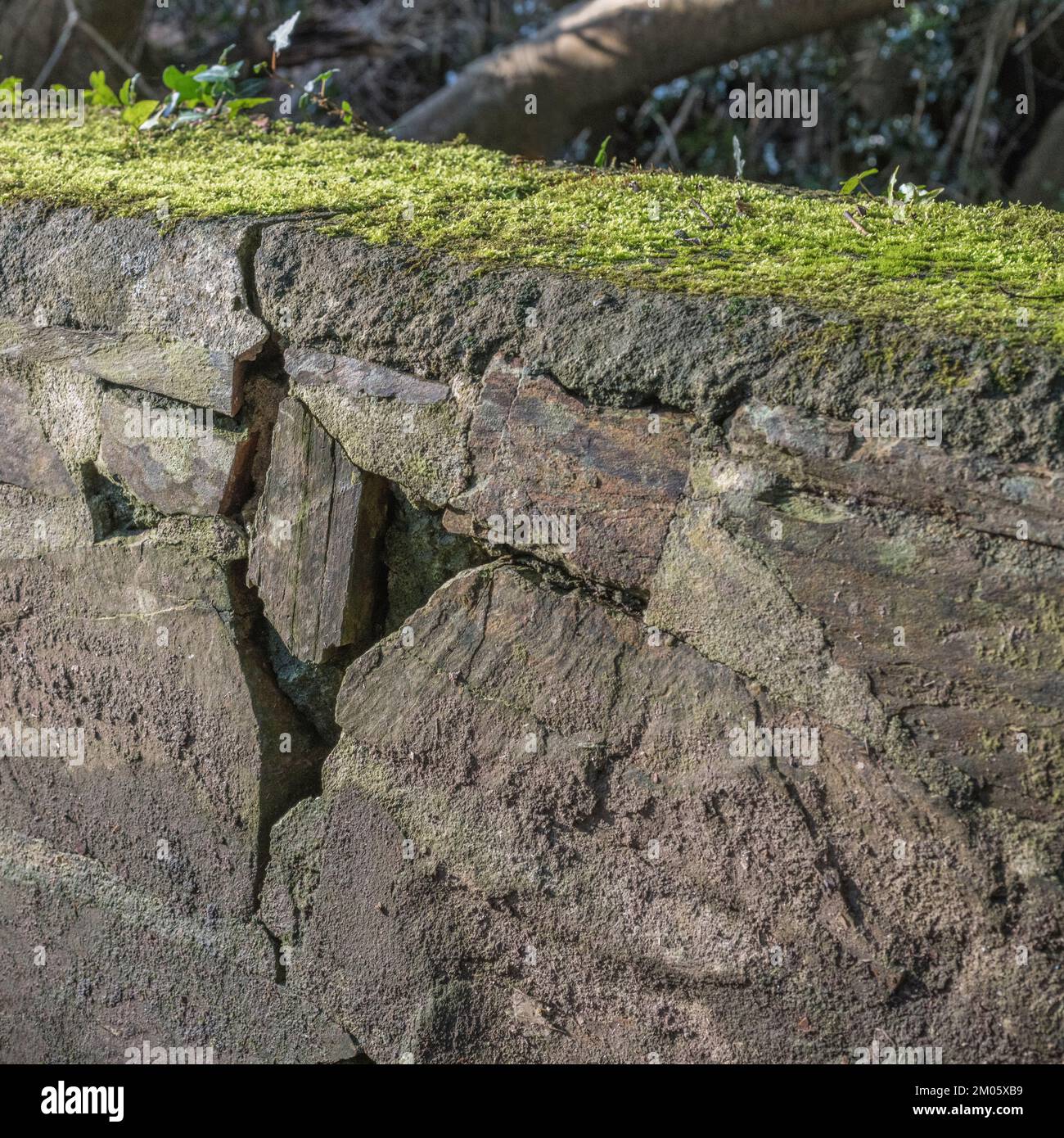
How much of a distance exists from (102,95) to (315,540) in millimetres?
1661

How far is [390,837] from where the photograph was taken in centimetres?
151

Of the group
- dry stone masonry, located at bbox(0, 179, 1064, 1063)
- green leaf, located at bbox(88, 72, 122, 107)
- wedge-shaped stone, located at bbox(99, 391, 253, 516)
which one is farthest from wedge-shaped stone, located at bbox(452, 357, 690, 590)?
green leaf, located at bbox(88, 72, 122, 107)

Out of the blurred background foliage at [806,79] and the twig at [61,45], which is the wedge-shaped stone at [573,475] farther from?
the blurred background foliage at [806,79]

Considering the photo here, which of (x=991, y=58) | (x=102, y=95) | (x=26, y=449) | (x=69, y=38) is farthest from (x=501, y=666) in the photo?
(x=991, y=58)

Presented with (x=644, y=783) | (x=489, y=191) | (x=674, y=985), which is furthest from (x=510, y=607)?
(x=489, y=191)

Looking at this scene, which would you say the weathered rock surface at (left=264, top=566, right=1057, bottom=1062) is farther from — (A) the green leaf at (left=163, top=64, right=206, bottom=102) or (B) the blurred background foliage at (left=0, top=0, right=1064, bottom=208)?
(B) the blurred background foliage at (left=0, top=0, right=1064, bottom=208)

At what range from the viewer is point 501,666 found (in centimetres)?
140

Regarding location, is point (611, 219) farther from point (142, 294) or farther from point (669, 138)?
point (669, 138)

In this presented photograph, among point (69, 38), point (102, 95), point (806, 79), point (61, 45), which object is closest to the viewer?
point (102, 95)

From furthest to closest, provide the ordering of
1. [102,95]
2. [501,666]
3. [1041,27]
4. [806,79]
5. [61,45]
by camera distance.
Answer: [806,79]
[1041,27]
[61,45]
[102,95]
[501,666]

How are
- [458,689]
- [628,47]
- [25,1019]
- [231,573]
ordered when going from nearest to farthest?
[458,689]
[231,573]
[25,1019]
[628,47]

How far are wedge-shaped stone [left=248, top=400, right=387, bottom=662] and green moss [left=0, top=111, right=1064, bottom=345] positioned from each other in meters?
0.27

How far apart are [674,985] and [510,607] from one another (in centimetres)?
45

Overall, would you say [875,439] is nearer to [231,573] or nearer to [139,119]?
[231,573]
